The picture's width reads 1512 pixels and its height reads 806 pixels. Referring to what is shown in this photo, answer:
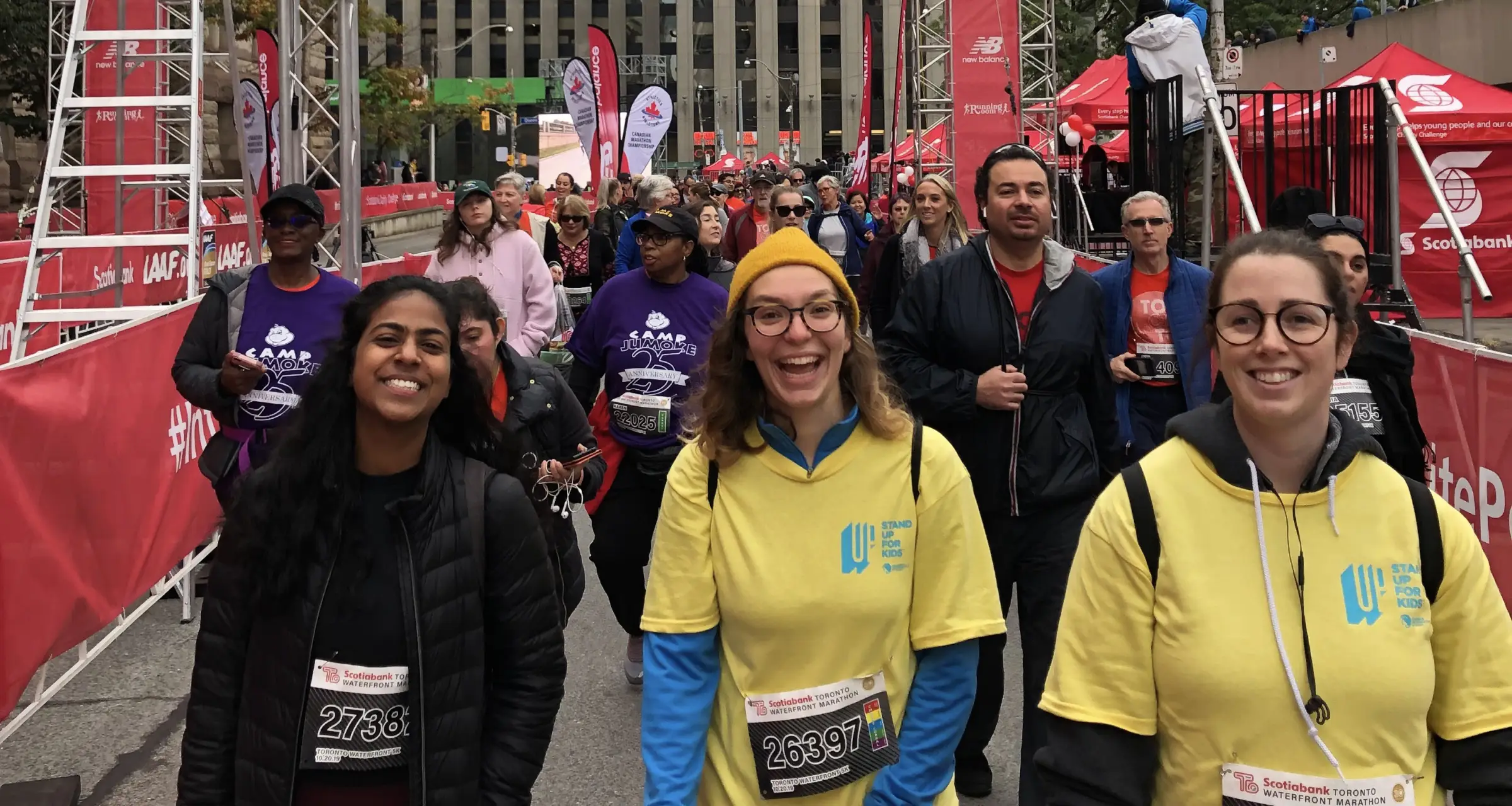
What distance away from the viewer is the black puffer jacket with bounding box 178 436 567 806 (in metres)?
2.67

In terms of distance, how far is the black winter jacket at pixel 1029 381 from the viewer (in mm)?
4316

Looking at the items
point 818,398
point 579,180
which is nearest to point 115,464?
point 818,398

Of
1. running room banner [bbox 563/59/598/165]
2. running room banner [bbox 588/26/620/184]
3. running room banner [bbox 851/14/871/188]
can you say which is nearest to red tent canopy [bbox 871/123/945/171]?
running room banner [bbox 851/14/871/188]

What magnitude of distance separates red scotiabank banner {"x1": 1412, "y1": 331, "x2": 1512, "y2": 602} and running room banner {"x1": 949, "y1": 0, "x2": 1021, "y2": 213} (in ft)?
37.5

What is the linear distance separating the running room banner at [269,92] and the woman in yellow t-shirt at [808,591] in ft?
49.0

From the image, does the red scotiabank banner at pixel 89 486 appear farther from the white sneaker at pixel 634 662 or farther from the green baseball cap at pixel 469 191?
the white sneaker at pixel 634 662

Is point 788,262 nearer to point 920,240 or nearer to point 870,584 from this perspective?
point 870,584

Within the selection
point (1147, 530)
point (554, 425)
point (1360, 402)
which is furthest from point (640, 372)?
point (1147, 530)

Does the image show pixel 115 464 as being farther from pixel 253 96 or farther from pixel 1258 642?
pixel 253 96

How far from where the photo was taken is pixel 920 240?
8.75 metres

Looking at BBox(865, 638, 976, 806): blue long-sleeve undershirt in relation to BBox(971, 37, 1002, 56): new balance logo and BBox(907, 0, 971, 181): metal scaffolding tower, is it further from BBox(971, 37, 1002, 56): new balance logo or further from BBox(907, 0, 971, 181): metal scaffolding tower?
BBox(971, 37, 1002, 56): new balance logo

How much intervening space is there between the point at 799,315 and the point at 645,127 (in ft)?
69.2

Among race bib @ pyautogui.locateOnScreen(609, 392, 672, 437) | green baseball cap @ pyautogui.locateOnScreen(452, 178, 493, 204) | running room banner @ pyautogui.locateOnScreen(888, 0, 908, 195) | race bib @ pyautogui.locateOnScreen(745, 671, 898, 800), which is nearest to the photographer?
race bib @ pyautogui.locateOnScreen(745, 671, 898, 800)

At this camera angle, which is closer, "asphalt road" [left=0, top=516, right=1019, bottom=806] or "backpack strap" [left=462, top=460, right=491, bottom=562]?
"backpack strap" [left=462, top=460, right=491, bottom=562]
